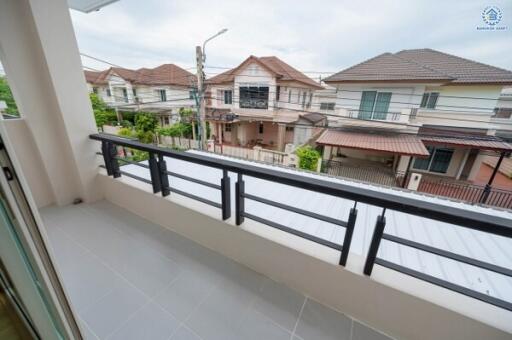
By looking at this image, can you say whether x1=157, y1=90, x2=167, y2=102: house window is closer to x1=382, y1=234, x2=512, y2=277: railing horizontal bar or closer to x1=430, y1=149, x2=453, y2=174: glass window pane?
x1=382, y1=234, x2=512, y2=277: railing horizontal bar

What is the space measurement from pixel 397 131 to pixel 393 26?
3998 mm

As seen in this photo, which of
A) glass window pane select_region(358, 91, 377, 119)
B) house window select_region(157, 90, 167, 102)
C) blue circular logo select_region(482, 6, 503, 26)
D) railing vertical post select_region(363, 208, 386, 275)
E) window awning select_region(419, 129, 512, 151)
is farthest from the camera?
house window select_region(157, 90, 167, 102)

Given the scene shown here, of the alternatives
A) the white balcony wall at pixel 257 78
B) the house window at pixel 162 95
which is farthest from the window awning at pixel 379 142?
the house window at pixel 162 95

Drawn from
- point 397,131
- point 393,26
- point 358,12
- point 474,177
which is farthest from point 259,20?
point 474,177

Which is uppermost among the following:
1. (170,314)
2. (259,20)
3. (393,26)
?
(259,20)

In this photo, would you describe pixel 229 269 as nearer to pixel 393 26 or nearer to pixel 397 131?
pixel 393 26

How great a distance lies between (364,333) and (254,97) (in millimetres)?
8883

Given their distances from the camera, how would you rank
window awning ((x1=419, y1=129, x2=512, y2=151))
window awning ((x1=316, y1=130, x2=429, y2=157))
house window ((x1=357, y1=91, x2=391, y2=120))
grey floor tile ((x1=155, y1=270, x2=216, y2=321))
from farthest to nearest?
house window ((x1=357, y1=91, x2=391, y2=120)), window awning ((x1=316, y1=130, x2=429, y2=157)), window awning ((x1=419, y1=129, x2=512, y2=151)), grey floor tile ((x1=155, y1=270, x2=216, y2=321))

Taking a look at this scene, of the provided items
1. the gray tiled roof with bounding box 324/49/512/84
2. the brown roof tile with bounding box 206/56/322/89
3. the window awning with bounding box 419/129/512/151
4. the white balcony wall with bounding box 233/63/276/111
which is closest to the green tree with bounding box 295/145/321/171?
the gray tiled roof with bounding box 324/49/512/84

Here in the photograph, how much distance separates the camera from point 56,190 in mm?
2150

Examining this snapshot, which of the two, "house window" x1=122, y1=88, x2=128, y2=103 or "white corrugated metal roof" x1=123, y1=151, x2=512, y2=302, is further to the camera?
"house window" x1=122, y1=88, x2=128, y2=103

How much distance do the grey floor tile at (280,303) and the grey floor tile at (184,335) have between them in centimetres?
37

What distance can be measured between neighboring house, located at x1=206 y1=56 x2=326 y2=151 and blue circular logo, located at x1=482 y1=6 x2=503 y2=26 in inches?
184

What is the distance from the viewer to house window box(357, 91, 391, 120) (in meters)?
6.38
